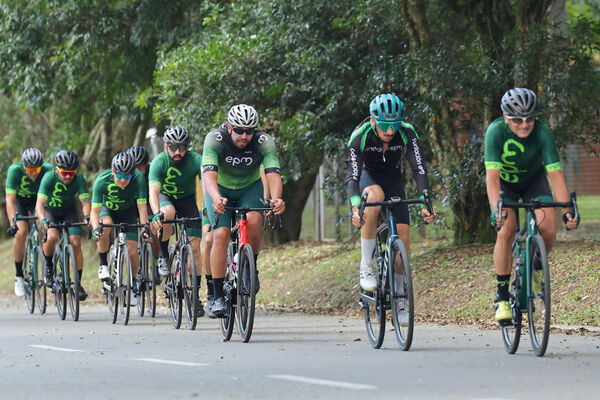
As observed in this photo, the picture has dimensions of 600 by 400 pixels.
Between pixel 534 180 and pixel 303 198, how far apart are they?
1624 cm

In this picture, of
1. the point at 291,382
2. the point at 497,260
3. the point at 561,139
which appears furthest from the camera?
the point at 561,139

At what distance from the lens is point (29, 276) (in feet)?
60.4

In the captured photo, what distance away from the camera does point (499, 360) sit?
8.99 m

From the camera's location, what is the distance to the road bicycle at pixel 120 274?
1444 centimetres

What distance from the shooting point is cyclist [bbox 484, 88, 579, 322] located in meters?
9.24

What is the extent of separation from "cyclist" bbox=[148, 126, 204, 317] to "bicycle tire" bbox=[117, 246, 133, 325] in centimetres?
39

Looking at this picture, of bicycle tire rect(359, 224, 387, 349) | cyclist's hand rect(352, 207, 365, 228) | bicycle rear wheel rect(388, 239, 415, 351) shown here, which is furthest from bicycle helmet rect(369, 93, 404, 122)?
bicycle rear wheel rect(388, 239, 415, 351)

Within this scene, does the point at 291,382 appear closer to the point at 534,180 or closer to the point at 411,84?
the point at 534,180

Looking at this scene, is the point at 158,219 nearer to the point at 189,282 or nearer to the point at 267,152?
the point at 189,282

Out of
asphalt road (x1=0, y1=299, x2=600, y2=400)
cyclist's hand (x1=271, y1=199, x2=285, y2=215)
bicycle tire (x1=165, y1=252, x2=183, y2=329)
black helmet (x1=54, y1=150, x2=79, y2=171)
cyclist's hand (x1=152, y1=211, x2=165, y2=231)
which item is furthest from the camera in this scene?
black helmet (x1=54, y1=150, x2=79, y2=171)

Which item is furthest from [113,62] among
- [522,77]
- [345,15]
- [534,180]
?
[534,180]

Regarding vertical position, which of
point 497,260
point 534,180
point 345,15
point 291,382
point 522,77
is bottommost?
point 291,382

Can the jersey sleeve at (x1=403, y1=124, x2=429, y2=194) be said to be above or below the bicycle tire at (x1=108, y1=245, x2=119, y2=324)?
above

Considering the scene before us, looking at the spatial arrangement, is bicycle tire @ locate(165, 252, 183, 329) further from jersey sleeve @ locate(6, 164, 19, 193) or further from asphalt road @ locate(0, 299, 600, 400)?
jersey sleeve @ locate(6, 164, 19, 193)
